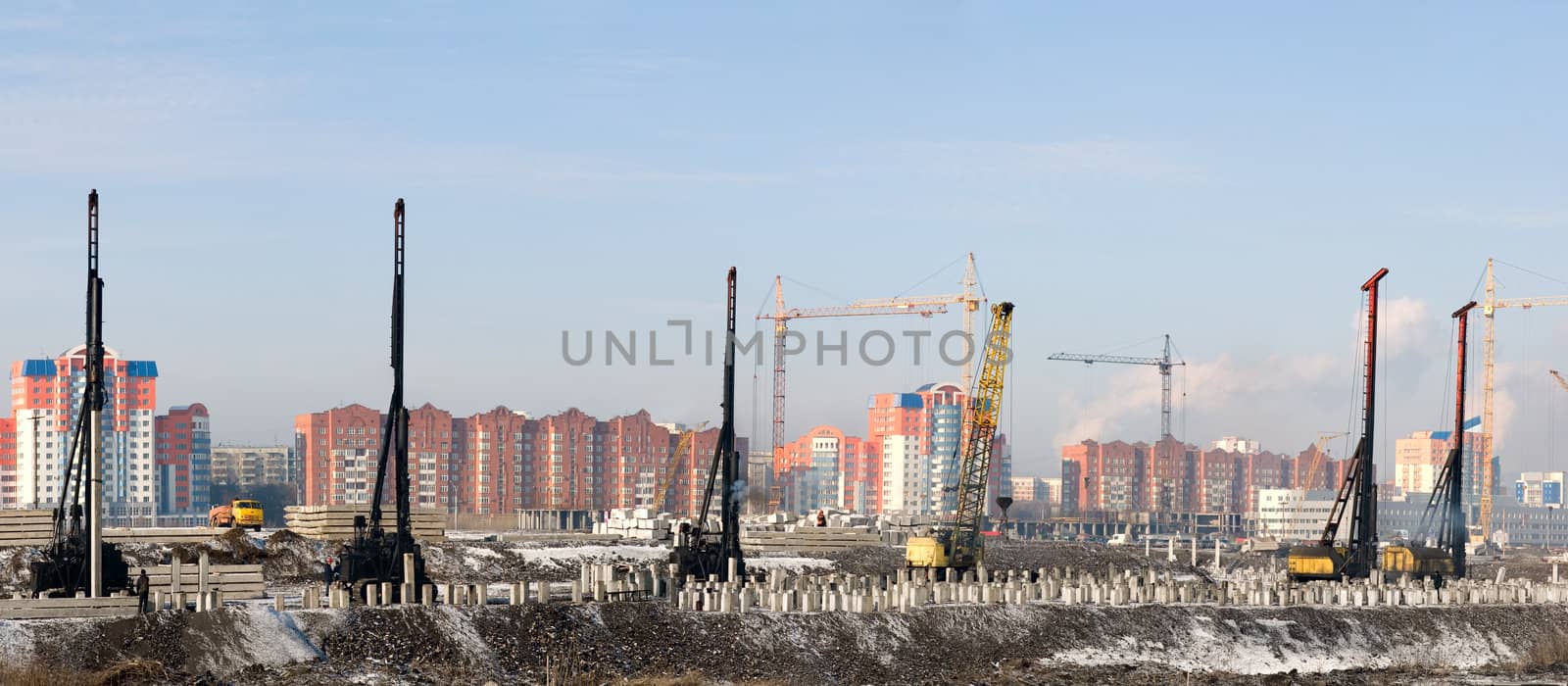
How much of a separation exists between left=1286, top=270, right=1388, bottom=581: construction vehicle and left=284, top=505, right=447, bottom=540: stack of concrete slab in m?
41.1

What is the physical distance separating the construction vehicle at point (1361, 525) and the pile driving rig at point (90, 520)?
180ft

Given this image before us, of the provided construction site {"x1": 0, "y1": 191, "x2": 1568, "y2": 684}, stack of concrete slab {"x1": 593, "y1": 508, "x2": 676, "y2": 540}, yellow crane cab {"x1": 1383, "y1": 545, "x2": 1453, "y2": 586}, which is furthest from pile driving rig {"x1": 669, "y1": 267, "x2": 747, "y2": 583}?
stack of concrete slab {"x1": 593, "y1": 508, "x2": 676, "y2": 540}

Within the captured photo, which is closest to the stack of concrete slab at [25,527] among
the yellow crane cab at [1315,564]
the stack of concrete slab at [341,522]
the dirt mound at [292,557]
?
the dirt mound at [292,557]

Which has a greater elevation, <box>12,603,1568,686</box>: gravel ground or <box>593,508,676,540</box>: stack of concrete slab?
<box>12,603,1568,686</box>: gravel ground

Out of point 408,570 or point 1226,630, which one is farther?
point 1226,630

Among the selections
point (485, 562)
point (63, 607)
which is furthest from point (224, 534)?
point (63, 607)

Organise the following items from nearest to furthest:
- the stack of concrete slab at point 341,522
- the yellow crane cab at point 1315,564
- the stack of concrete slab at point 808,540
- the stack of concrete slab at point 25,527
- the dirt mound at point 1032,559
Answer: the stack of concrete slab at point 25,527
the yellow crane cab at point 1315,564
the stack of concrete slab at point 341,522
the dirt mound at point 1032,559
the stack of concrete slab at point 808,540

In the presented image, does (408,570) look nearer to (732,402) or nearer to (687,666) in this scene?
(687,666)

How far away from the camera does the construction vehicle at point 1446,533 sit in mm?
92375

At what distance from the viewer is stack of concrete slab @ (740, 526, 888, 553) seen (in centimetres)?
10300

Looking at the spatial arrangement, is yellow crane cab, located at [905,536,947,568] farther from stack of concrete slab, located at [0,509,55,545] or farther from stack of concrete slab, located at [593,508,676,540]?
stack of concrete slab, located at [0,509,55,545]

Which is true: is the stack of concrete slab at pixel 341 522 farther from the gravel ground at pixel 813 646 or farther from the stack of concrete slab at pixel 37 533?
the gravel ground at pixel 813 646

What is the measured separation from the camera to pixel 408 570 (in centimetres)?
5644

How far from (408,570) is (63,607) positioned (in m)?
10.3
